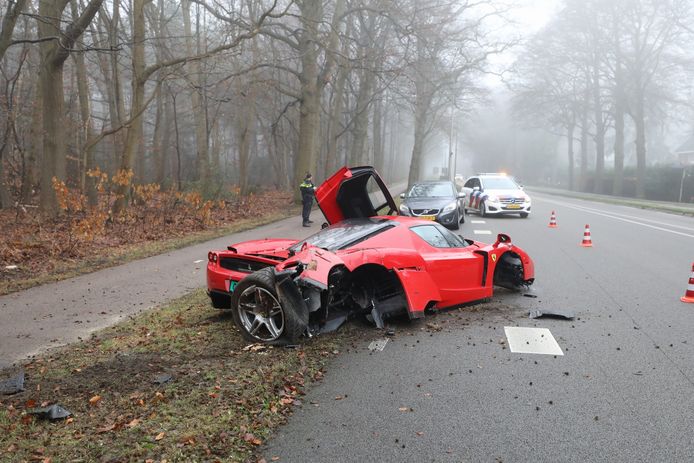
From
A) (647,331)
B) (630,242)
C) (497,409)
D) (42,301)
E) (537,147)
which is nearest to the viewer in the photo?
(497,409)

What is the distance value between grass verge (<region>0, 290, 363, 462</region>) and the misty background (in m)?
6.33

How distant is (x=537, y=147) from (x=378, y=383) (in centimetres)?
8314

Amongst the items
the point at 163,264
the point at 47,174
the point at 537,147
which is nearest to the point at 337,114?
the point at 47,174

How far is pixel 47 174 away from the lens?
14.8m

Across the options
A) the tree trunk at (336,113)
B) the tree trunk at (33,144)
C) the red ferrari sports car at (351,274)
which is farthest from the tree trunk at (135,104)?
the tree trunk at (336,113)

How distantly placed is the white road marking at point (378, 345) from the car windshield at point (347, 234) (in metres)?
1.08

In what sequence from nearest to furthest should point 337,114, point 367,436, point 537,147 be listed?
1. point 367,436
2. point 337,114
3. point 537,147

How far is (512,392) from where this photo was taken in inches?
176

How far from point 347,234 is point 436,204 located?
10.9m

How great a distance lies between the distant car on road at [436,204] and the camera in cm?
1666

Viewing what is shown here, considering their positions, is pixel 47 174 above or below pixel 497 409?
above

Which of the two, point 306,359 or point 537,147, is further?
point 537,147

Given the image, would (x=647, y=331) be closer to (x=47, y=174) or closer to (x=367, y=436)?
(x=367, y=436)

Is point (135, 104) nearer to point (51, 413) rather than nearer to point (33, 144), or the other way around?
point (33, 144)
